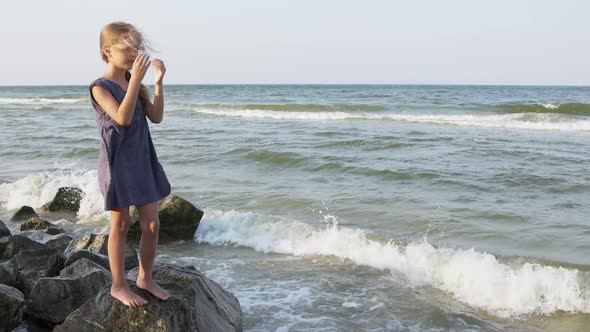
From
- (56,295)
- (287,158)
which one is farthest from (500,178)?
(56,295)

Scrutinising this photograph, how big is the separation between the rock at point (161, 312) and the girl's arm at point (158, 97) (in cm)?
116

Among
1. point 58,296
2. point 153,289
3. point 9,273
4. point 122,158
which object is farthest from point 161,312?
point 9,273

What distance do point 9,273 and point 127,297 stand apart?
6.88ft

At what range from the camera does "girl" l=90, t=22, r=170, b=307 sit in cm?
346

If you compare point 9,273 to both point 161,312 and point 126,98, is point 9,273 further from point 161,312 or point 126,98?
point 126,98

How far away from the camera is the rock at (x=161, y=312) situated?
3803 millimetres

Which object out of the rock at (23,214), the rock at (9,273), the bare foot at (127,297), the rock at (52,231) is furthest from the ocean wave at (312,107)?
the bare foot at (127,297)

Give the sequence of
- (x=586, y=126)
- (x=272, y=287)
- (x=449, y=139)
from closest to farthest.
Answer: (x=272, y=287) < (x=449, y=139) < (x=586, y=126)

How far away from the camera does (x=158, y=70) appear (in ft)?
11.8

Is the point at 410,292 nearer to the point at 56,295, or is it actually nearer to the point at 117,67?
the point at 56,295

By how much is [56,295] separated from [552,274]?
4.87 meters

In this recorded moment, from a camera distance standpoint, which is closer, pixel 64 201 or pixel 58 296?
pixel 58 296

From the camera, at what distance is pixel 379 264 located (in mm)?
6945

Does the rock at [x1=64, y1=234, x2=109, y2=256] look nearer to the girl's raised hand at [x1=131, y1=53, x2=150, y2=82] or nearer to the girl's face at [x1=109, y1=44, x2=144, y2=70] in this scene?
the girl's face at [x1=109, y1=44, x2=144, y2=70]
